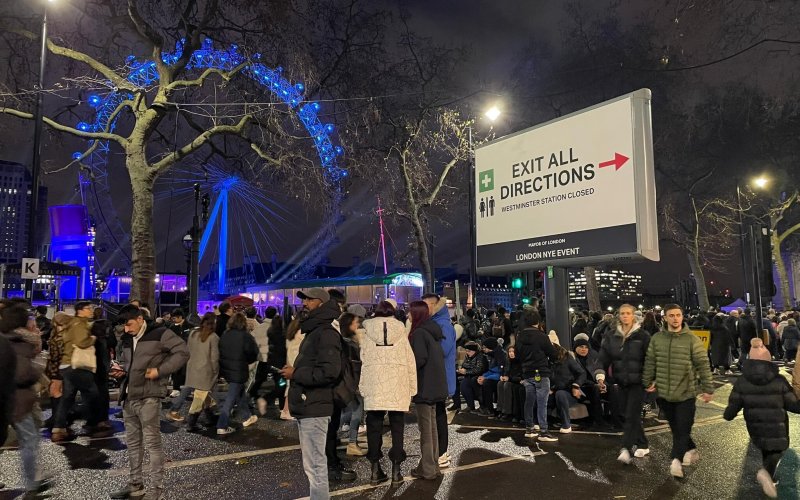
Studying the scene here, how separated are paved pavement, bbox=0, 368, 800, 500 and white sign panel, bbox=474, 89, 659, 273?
2.83m

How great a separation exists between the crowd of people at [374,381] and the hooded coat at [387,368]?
0.01 metres

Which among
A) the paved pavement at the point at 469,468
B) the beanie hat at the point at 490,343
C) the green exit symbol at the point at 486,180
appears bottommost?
the paved pavement at the point at 469,468

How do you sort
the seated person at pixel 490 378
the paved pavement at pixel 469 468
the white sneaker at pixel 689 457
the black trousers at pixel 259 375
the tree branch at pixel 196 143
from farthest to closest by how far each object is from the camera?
the tree branch at pixel 196 143
the black trousers at pixel 259 375
the seated person at pixel 490 378
the white sneaker at pixel 689 457
the paved pavement at pixel 469 468

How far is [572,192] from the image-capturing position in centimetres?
899

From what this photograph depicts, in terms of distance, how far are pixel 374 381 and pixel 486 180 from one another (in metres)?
5.83

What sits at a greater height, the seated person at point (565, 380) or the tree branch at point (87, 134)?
the tree branch at point (87, 134)

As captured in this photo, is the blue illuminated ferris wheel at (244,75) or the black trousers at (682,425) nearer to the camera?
the black trousers at (682,425)

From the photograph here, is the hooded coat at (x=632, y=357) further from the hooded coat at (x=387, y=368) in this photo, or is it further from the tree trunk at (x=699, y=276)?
the tree trunk at (x=699, y=276)

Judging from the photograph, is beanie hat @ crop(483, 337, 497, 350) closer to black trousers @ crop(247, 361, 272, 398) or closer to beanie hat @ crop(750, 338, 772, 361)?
black trousers @ crop(247, 361, 272, 398)

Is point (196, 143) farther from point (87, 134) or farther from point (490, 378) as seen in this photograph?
point (490, 378)

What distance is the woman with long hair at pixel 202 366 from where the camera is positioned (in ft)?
27.4

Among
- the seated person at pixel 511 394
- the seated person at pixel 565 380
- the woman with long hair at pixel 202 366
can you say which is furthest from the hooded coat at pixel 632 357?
the woman with long hair at pixel 202 366

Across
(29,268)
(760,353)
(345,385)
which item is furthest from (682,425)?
(29,268)

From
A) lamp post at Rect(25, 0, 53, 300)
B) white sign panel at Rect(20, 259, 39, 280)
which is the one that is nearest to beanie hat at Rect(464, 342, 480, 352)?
white sign panel at Rect(20, 259, 39, 280)
